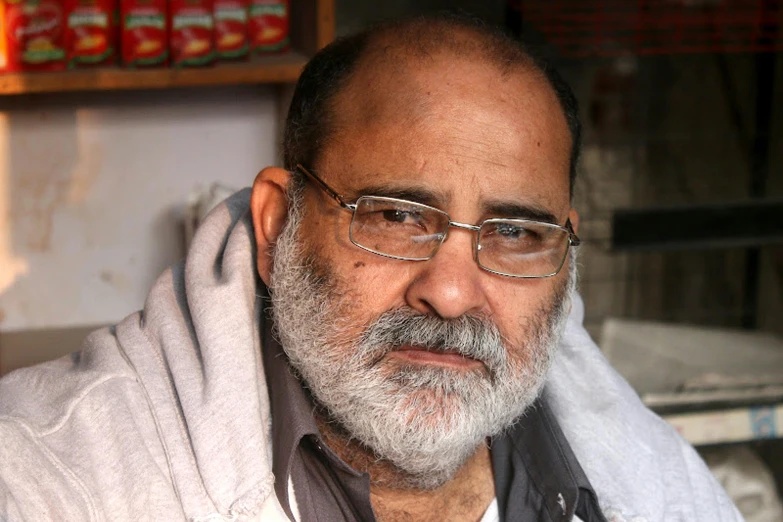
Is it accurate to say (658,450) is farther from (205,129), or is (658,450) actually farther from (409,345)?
(205,129)

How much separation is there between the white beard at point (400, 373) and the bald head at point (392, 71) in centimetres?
14

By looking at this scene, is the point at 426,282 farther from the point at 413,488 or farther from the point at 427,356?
the point at 413,488

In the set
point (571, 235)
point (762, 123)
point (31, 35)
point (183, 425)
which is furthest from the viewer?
point (762, 123)

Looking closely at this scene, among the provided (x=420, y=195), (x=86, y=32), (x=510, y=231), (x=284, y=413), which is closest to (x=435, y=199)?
(x=420, y=195)

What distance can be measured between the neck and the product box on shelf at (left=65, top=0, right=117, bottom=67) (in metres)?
1.26

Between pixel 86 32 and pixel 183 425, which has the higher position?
pixel 86 32

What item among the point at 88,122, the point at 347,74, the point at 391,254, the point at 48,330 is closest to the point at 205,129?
the point at 88,122

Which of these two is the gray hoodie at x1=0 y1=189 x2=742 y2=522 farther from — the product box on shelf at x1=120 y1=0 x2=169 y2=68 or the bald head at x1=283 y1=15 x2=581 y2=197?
the product box on shelf at x1=120 y1=0 x2=169 y2=68

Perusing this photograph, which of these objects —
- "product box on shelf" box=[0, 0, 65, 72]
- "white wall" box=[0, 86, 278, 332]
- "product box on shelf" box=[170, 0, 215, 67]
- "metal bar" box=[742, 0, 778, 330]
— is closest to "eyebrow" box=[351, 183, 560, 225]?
"product box on shelf" box=[170, 0, 215, 67]

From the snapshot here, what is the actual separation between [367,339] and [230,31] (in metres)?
1.28

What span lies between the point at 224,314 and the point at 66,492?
0.32 m

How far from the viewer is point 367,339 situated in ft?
4.30

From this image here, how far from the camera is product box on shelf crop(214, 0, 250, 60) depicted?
235 centimetres

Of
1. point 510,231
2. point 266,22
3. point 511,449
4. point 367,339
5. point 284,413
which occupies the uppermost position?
point 266,22
